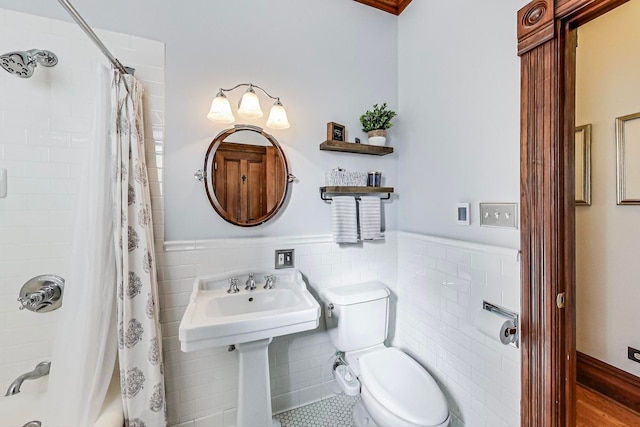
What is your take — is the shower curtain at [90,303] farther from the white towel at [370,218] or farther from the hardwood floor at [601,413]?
the hardwood floor at [601,413]

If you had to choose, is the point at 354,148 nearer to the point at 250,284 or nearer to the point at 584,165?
the point at 250,284

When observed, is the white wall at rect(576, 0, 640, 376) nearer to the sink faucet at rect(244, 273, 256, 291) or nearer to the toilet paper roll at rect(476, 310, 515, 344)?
the toilet paper roll at rect(476, 310, 515, 344)

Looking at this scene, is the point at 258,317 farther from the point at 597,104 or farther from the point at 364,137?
the point at 597,104

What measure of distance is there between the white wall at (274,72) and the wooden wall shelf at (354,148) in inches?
1.9

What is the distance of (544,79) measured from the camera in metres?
0.99

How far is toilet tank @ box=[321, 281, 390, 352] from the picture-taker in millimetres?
1473

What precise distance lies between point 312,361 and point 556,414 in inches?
46.6

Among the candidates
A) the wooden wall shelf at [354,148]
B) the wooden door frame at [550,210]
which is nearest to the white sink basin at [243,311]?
the wooden wall shelf at [354,148]

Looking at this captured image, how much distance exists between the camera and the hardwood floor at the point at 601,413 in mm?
1487

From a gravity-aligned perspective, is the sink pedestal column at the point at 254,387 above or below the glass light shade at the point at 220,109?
below

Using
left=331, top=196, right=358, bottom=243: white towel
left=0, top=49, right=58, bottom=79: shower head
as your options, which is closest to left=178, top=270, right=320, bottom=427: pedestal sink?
left=331, top=196, right=358, bottom=243: white towel

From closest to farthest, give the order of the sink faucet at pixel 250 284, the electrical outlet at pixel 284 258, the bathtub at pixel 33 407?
the bathtub at pixel 33 407 < the sink faucet at pixel 250 284 < the electrical outlet at pixel 284 258

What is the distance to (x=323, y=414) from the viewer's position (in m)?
1.57

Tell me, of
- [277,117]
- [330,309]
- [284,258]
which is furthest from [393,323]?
[277,117]
